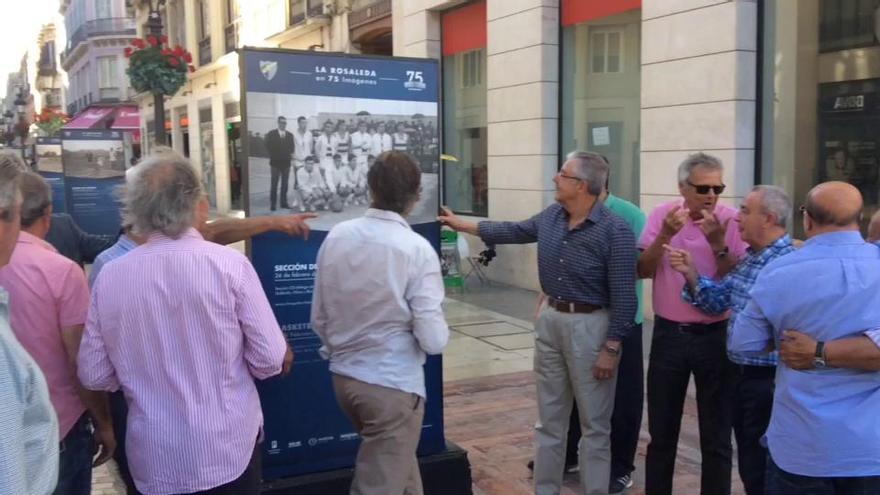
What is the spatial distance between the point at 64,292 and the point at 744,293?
2.72 metres

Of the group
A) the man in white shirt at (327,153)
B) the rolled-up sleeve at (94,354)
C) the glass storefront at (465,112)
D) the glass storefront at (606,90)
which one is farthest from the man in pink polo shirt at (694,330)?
the glass storefront at (465,112)

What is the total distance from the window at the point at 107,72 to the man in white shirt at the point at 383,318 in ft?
165

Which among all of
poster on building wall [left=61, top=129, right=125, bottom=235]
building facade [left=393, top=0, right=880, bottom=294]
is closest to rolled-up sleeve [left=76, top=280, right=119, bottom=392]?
building facade [left=393, top=0, right=880, bottom=294]

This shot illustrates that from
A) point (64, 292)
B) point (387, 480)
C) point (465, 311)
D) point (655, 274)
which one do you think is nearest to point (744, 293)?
point (655, 274)

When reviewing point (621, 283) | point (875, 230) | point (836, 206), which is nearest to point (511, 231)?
point (621, 283)

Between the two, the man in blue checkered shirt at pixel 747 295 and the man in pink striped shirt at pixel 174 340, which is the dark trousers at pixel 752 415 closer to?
the man in blue checkered shirt at pixel 747 295

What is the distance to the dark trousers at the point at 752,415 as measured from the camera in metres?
3.59

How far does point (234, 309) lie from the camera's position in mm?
2631

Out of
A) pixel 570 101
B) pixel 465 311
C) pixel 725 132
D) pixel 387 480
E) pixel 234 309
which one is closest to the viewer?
pixel 234 309

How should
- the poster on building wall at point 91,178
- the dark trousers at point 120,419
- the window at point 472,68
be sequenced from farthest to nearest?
1. the poster on building wall at point 91,178
2. the window at point 472,68
3. the dark trousers at point 120,419

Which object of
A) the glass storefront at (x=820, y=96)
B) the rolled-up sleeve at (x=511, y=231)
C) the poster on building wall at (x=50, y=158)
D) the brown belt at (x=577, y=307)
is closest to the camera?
the brown belt at (x=577, y=307)

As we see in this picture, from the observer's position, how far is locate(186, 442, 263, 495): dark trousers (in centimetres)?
266

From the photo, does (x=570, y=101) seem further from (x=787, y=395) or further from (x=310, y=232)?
(x=787, y=395)

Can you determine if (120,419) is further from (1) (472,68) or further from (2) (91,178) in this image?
(2) (91,178)
